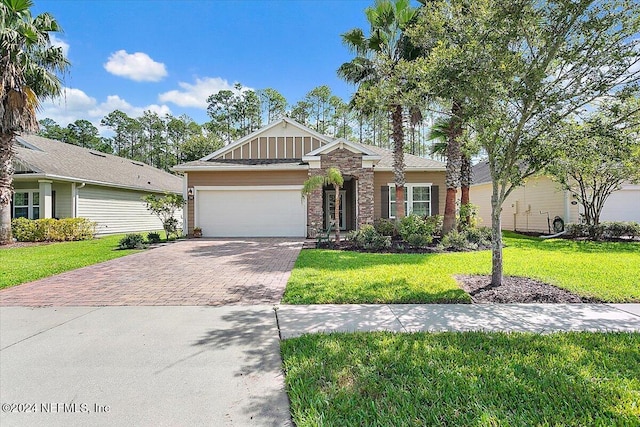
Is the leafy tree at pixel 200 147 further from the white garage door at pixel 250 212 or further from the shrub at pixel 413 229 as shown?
the shrub at pixel 413 229

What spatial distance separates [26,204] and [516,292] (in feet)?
67.3

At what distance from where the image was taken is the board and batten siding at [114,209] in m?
17.0

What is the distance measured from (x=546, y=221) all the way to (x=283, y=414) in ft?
64.9

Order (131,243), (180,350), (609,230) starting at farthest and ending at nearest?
(609,230) → (131,243) → (180,350)

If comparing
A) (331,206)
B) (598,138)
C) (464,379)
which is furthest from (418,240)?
(464,379)

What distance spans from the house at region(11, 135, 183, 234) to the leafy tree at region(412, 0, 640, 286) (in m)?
17.2

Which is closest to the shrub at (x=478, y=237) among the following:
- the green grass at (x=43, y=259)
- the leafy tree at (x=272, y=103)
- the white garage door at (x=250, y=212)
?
the white garage door at (x=250, y=212)

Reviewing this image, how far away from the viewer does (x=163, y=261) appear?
9508mm

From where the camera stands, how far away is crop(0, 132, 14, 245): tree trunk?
1329cm

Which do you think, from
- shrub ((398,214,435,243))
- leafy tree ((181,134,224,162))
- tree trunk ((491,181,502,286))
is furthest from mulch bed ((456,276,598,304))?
leafy tree ((181,134,224,162))

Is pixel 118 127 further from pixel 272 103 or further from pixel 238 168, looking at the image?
pixel 238 168

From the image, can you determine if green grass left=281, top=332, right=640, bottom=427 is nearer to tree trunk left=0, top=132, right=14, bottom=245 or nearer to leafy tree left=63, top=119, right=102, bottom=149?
tree trunk left=0, top=132, right=14, bottom=245

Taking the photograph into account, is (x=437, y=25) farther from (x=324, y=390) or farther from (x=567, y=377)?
(x=324, y=390)

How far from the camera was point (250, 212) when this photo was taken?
16.1 meters
